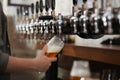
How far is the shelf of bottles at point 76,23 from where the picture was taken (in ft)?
2.55

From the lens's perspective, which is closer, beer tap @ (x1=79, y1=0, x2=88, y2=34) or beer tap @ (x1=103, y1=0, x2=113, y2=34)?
beer tap @ (x1=103, y1=0, x2=113, y2=34)

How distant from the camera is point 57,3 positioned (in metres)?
1.36

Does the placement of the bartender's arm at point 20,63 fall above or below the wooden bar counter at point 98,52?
below

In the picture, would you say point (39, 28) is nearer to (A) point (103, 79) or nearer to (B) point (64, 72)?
(B) point (64, 72)

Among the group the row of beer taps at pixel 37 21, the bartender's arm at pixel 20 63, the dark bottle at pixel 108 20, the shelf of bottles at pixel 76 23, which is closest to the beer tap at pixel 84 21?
the shelf of bottles at pixel 76 23

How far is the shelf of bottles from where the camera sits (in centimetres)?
78

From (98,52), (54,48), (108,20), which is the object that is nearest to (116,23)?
(108,20)

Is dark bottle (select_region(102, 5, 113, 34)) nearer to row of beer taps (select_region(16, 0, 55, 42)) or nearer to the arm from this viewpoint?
the arm

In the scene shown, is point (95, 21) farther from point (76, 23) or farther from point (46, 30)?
point (46, 30)

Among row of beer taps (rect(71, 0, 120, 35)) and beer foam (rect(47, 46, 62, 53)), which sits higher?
row of beer taps (rect(71, 0, 120, 35))

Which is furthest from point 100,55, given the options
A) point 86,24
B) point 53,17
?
point 53,17

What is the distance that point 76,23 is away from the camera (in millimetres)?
977

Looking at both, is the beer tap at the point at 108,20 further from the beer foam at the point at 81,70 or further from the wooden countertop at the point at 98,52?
the beer foam at the point at 81,70

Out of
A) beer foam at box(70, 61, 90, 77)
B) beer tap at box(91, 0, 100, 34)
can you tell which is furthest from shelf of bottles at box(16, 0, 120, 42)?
beer foam at box(70, 61, 90, 77)
